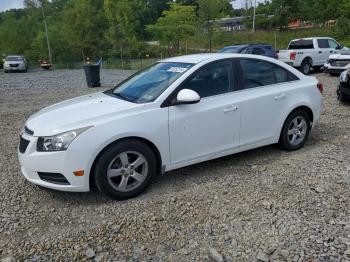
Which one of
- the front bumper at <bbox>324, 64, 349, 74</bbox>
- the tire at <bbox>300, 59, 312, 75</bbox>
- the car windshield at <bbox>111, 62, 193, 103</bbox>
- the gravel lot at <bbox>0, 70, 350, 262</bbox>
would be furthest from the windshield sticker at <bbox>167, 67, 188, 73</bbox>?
the tire at <bbox>300, 59, 312, 75</bbox>

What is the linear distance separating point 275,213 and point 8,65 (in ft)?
107

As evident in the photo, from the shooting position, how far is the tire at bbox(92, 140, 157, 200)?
139 inches

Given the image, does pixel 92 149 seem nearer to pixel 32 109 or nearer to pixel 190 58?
pixel 190 58

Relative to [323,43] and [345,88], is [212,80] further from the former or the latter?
[323,43]

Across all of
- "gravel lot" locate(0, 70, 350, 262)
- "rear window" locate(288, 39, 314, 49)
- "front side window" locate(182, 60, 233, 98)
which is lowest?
"gravel lot" locate(0, 70, 350, 262)

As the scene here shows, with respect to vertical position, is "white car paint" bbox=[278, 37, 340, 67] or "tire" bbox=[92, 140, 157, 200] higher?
"white car paint" bbox=[278, 37, 340, 67]

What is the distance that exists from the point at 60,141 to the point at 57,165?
24 centimetres

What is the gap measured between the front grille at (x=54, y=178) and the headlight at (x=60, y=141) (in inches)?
10.5

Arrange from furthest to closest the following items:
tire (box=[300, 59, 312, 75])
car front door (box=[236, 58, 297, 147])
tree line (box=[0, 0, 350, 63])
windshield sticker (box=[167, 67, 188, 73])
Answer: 1. tree line (box=[0, 0, 350, 63])
2. tire (box=[300, 59, 312, 75])
3. car front door (box=[236, 58, 297, 147])
4. windshield sticker (box=[167, 67, 188, 73])

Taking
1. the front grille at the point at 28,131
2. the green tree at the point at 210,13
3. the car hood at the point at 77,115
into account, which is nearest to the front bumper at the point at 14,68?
the green tree at the point at 210,13

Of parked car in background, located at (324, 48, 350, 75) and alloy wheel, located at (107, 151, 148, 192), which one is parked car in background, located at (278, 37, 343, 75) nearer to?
parked car in background, located at (324, 48, 350, 75)

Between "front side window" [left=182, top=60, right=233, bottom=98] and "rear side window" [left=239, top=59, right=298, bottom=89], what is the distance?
0.74 ft

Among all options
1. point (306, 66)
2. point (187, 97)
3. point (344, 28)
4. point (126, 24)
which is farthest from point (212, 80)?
point (126, 24)

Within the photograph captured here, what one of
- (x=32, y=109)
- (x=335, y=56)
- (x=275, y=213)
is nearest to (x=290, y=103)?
(x=275, y=213)
